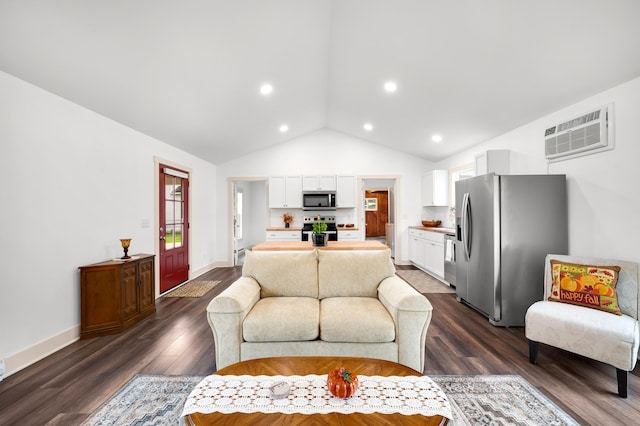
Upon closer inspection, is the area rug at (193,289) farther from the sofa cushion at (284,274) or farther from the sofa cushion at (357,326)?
the sofa cushion at (357,326)

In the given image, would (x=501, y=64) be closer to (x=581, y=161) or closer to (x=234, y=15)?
(x=581, y=161)

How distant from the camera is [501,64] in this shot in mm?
2760

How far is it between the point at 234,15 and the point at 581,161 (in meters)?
3.76

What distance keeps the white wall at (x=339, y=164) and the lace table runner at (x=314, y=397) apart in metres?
5.42

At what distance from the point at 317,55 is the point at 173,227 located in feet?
11.8

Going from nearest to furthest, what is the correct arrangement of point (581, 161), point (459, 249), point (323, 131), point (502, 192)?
point (581, 161), point (502, 192), point (459, 249), point (323, 131)

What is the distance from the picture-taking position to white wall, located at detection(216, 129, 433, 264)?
654 cm

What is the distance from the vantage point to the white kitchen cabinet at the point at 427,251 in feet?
16.2

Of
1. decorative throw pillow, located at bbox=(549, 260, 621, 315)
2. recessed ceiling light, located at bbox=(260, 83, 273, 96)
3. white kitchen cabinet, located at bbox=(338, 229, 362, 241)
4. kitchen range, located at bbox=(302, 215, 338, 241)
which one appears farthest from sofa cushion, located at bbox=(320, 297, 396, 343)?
white kitchen cabinet, located at bbox=(338, 229, 362, 241)

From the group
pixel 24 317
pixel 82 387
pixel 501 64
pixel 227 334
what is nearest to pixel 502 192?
pixel 501 64

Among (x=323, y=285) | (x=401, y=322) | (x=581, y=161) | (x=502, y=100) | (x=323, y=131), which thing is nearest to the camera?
(x=401, y=322)

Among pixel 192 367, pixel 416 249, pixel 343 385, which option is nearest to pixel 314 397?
pixel 343 385

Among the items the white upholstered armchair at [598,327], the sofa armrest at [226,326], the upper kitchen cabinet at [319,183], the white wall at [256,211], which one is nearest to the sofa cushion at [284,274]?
the sofa armrest at [226,326]

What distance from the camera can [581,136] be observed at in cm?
283
